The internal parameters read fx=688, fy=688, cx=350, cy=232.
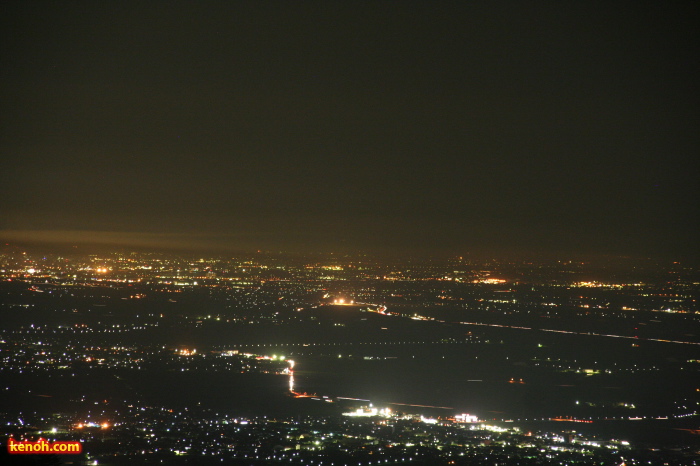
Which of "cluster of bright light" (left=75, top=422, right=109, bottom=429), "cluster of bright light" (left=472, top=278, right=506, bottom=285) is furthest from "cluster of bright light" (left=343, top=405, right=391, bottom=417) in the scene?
"cluster of bright light" (left=472, top=278, right=506, bottom=285)

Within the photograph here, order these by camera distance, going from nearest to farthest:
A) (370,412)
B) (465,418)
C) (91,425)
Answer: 1. (91,425)
2. (465,418)
3. (370,412)

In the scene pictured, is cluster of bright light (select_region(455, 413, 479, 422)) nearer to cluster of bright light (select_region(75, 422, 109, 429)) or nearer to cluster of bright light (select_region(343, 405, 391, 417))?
cluster of bright light (select_region(343, 405, 391, 417))

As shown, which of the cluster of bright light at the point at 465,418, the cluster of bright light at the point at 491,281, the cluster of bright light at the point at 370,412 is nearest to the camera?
the cluster of bright light at the point at 465,418

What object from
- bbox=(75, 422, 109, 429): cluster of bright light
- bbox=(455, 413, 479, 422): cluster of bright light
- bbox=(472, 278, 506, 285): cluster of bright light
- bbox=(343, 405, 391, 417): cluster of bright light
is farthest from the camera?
bbox=(472, 278, 506, 285): cluster of bright light

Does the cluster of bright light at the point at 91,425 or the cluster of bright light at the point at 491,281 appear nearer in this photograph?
the cluster of bright light at the point at 91,425

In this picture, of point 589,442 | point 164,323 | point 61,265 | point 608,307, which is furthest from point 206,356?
point 61,265

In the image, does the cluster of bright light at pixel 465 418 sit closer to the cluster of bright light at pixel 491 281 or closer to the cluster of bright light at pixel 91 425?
the cluster of bright light at pixel 91 425

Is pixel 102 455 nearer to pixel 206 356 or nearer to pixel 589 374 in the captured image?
pixel 206 356

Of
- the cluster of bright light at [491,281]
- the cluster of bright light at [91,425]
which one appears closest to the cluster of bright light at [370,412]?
the cluster of bright light at [91,425]

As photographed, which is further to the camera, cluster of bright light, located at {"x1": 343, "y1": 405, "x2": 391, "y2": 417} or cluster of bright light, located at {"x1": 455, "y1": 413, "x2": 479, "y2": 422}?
cluster of bright light, located at {"x1": 343, "y1": 405, "x2": 391, "y2": 417}

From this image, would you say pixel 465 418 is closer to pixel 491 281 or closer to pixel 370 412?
pixel 370 412

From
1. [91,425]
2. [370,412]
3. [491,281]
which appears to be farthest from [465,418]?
[491,281]

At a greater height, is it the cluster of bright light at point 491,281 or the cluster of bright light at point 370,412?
the cluster of bright light at point 491,281
